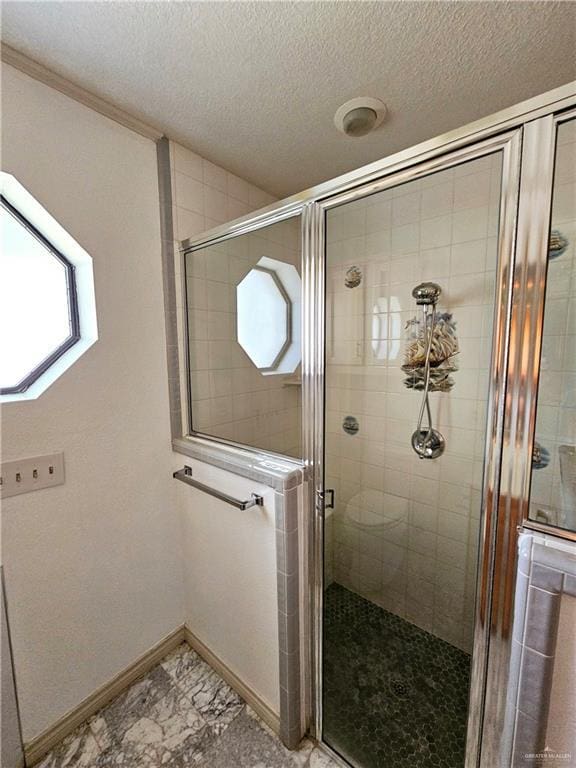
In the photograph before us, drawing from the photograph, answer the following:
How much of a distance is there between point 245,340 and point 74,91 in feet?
3.61

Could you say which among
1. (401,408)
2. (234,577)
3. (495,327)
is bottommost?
(234,577)

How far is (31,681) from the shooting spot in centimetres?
111

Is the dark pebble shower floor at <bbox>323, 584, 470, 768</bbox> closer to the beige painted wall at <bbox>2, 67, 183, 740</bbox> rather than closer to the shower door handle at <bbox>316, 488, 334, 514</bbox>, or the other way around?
the shower door handle at <bbox>316, 488, 334, 514</bbox>

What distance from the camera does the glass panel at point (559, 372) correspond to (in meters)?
0.67

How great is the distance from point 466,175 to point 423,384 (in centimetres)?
78

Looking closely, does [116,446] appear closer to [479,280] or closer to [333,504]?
[333,504]

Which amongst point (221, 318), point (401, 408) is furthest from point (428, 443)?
point (221, 318)

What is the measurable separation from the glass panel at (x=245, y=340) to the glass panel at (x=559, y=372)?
789 millimetres

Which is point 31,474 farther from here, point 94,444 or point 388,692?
point 388,692

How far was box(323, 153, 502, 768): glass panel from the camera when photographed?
1.11 metres

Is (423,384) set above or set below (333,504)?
above

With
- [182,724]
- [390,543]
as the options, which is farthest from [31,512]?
[390,543]

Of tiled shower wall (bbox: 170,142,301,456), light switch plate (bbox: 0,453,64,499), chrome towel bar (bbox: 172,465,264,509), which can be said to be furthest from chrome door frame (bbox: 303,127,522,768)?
light switch plate (bbox: 0,453,64,499)

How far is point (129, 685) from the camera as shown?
4.53ft
